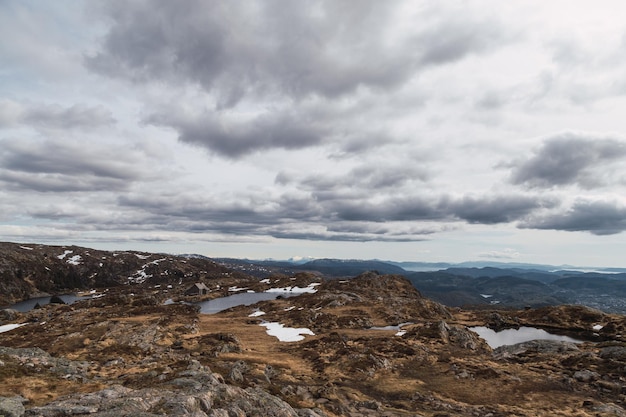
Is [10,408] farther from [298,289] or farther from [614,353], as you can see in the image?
[298,289]

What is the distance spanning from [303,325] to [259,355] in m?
28.8

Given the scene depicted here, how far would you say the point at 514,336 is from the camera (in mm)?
73938

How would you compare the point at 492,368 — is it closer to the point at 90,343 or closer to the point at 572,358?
the point at 572,358

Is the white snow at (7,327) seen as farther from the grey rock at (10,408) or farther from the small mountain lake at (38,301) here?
the small mountain lake at (38,301)

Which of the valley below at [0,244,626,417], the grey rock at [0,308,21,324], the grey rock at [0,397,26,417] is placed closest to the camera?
the grey rock at [0,397,26,417]

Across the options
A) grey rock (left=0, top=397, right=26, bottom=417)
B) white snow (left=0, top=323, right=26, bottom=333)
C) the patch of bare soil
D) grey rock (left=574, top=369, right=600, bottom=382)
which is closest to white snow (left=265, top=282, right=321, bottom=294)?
the patch of bare soil

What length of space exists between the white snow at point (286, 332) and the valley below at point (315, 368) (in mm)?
460

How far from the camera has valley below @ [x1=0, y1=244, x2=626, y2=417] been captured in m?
23.0

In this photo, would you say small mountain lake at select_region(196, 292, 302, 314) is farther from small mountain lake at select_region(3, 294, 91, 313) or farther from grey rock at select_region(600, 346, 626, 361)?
grey rock at select_region(600, 346, 626, 361)

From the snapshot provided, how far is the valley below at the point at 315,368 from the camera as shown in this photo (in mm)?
22969

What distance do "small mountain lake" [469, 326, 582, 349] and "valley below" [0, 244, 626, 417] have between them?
2.90m

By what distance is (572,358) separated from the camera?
47.8 meters

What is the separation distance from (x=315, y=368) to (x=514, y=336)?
5282cm

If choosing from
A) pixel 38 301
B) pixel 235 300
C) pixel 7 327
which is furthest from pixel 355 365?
pixel 38 301
